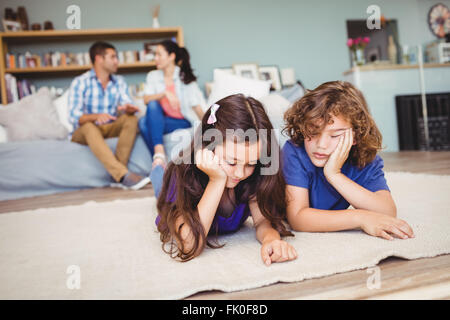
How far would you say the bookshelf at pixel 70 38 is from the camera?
3.32 metres

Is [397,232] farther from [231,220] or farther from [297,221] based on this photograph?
[231,220]

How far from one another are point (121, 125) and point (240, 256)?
1.91m

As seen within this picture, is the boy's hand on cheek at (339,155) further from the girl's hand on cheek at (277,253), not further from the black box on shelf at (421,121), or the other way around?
the black box on shelf at (421,121)

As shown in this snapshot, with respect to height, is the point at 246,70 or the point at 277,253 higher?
the point at 246,70

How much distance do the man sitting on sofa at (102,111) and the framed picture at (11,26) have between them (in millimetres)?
1487

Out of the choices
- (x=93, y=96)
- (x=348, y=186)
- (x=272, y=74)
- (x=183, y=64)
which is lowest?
(x=348, y=186)

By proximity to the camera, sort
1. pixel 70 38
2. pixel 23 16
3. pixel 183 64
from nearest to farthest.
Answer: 1. pixel 183 64
2. pixel 23 16
3. pixel 70 38

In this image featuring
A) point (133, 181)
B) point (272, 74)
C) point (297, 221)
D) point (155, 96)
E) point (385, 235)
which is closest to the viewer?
point (385, 235)

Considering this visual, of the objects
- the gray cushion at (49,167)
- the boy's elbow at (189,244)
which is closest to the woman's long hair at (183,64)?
the gray cushion at (49,167)

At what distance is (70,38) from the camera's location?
355 cm

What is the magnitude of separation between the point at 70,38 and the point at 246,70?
1.87 m

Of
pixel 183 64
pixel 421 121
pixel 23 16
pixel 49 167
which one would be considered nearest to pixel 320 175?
pixel 183 64

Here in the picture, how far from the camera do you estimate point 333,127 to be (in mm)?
877

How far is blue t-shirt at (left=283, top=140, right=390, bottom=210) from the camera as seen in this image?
0.93 m
